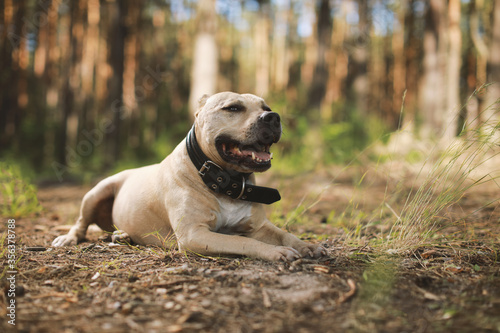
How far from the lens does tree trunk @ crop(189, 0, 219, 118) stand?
27.1ft

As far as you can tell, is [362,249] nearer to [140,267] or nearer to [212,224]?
[212,224]

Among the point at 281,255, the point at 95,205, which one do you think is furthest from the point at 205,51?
the point at 281,255

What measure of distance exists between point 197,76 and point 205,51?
0.58 m

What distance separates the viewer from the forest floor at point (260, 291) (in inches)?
64.6

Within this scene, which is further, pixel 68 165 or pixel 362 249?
pixel 68 165

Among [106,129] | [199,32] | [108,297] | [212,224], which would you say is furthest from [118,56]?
[108,297]

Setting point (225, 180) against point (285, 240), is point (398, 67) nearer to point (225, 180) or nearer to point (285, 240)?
point (285, 240)

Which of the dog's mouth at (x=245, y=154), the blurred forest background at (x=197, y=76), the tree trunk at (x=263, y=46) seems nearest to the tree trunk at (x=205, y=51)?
the blurred forest background at (x=197, y=76)

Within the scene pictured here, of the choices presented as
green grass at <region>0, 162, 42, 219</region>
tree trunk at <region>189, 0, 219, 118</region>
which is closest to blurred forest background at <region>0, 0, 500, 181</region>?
tree trunk at <region>189, 0, 219, 118</region>

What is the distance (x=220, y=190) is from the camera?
9.31 ft

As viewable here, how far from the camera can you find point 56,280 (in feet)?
7.35

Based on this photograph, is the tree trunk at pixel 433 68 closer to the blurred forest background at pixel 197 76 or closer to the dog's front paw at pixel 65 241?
the blurred forest background at pixel 197 76

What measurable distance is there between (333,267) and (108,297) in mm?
1333

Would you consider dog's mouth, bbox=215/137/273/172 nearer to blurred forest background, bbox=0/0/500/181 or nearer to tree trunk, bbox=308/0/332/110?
blurred forest background, bbox=0/0/500/181
